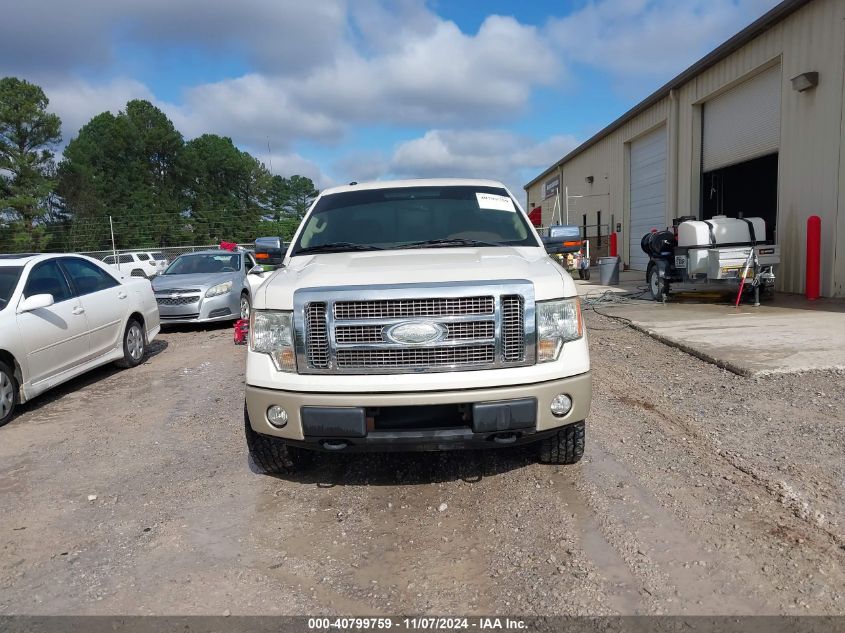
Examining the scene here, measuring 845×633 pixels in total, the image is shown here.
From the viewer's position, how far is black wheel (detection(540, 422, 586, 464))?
12.2 feet

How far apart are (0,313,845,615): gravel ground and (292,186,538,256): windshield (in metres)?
1.53

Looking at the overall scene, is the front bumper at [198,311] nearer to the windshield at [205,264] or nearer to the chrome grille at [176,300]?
the chrome grille at [176,300]

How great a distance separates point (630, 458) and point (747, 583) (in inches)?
59.4

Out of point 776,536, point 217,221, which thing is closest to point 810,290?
point 776,536

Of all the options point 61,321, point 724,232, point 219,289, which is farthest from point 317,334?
point 724,232

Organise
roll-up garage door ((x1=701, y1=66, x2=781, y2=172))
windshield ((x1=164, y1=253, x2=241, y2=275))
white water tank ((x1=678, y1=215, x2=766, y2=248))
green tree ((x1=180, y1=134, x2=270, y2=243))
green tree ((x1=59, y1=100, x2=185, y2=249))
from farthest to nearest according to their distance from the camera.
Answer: green tree ((x1=180, y1=134, x2=270, y2=243)) → green tree ((x1=59, y1=100, x2=185, y2=249)) → roll-up garage door ((x1=701, y1=66, x2=781, y2=172)) → windshield ((x1=164, y1=253, x2=241, y2=275)) → white water tank ((x1=678, y1=215, x2=766, y2=248))

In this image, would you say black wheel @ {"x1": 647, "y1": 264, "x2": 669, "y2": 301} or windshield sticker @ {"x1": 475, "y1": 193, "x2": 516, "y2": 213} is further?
black wheel @ {"x1": 647, "y1": 264, "x2": 669, "y2": 301}

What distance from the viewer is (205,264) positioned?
12406 mm

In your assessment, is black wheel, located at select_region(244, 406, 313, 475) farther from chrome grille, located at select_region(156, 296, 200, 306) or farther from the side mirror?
chrome grille, located at select_region(156, 296, 200, 306)

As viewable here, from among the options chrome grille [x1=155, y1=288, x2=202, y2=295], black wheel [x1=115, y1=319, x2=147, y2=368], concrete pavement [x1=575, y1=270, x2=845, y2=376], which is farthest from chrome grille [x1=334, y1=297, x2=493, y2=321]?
chrome grille [x1=155, y1=288, x2=202, y2=295]

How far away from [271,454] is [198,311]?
24.9 ft

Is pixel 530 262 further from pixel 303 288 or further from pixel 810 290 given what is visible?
pixel 810 290

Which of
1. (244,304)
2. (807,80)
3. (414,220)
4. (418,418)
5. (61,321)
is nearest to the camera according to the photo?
(418,418)

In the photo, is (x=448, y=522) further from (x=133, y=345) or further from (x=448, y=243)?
(x=133, y=345)
